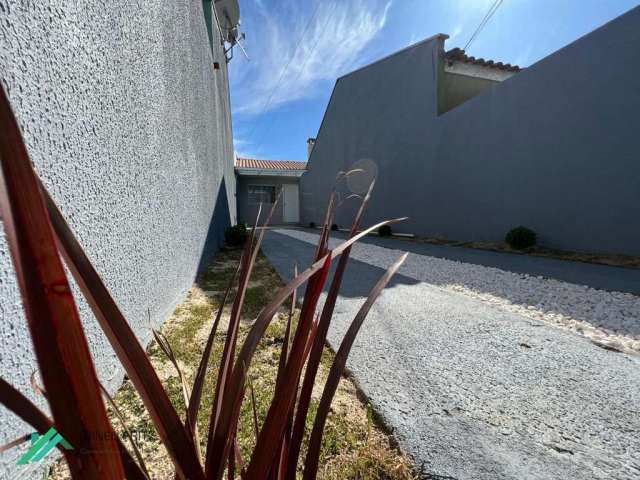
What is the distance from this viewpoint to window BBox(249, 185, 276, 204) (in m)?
14.1

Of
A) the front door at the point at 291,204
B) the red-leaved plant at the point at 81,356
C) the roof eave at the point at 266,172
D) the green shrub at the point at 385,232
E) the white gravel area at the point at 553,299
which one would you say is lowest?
the white gravel area at the point at 553,299

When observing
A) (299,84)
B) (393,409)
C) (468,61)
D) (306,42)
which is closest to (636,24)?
(468,61)

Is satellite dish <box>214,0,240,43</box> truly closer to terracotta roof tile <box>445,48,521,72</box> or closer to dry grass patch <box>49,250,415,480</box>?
terracotta roof tile <box>445,48,521,72</box>

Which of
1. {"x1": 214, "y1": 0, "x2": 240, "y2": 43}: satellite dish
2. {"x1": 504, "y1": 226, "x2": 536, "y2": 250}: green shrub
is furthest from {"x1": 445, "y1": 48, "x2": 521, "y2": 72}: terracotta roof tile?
{"x1": 214, "y1": 0, "x2": 240, "y2": 43}: satellite dish

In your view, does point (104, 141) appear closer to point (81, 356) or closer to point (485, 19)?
point (81, 356)

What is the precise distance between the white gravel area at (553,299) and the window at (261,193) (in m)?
11.2

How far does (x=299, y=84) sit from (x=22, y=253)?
47.7 ft

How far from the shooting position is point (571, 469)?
0.88m

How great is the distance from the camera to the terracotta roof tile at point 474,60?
6.79 meters

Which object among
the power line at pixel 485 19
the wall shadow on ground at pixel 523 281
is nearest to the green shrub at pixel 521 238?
the wall shadow on ground at pixel 523 281

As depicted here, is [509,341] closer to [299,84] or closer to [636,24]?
[636,24]

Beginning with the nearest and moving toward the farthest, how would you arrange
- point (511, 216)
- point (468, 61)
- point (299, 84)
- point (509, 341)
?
1. point (509, 341)
2. point (511, 216)
3. point (468, 61)
4. point (299, 84)

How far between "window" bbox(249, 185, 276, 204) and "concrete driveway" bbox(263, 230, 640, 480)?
40.8 ft

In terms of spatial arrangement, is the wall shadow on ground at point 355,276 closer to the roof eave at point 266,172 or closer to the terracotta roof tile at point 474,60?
the terracotta roof tile at point 474,60
